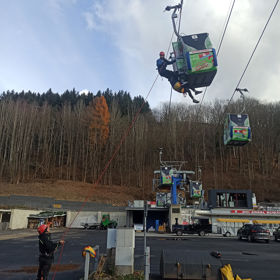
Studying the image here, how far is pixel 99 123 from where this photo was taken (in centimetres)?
6322

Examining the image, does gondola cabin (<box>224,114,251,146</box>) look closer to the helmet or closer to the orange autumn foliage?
the helmet

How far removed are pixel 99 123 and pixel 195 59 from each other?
186ft

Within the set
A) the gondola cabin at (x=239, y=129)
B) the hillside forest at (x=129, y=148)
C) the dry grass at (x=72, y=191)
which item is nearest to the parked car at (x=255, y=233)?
the gondola cabin at (x=239, y=129)

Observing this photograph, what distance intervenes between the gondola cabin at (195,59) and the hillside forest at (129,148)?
152 feet

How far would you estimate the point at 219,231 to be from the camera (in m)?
33.1

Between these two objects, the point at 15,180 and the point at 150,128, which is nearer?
the point at 15,180

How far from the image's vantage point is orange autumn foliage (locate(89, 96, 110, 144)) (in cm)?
6138

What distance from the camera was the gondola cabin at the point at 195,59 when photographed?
7.91 metres

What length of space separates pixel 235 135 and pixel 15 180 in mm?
51139

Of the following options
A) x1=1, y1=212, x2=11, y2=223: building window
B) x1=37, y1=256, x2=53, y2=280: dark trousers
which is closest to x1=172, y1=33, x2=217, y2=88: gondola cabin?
→ x1=37, y1=256, x2=53, y2=280: dark trousers

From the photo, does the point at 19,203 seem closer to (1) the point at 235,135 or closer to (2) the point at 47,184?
(2) the point at 47,184

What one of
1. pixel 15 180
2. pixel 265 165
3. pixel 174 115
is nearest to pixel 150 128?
pixel 174 115

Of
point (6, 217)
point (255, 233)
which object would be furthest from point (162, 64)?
point (6, 217)

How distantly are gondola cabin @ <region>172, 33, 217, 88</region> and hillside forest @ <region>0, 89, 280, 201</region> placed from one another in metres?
46.3
